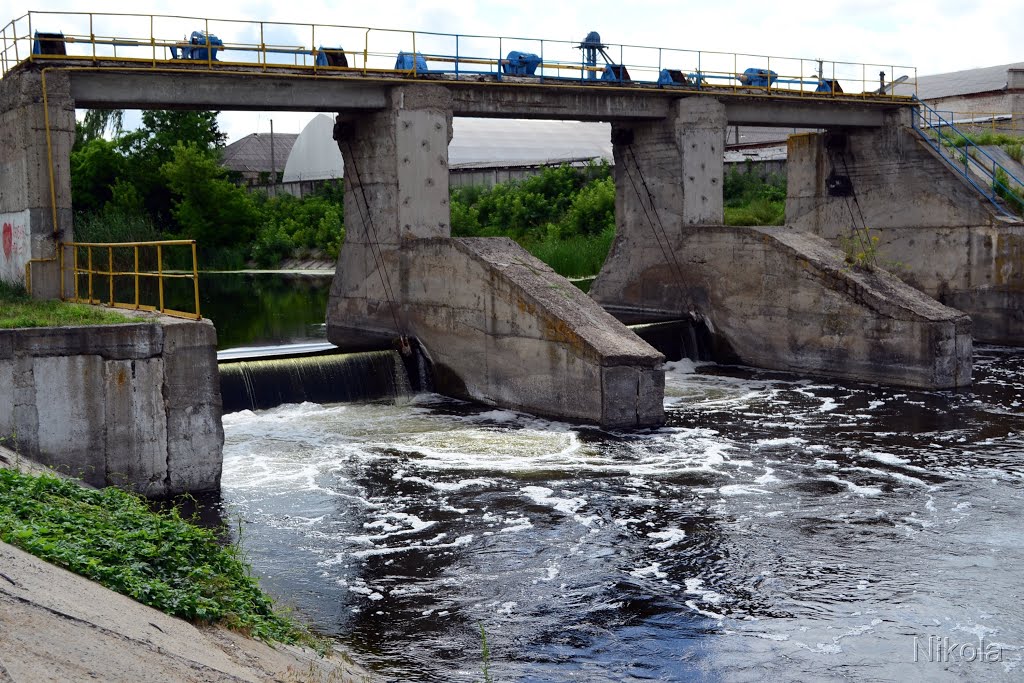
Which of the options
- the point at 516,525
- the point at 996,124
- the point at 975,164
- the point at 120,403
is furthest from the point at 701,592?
the point at 996,124

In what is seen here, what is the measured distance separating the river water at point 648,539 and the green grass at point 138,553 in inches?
38.8

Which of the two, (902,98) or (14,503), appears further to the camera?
(902,98)

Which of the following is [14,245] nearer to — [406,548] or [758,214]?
[406,548]

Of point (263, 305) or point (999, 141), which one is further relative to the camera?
point (263, 305)

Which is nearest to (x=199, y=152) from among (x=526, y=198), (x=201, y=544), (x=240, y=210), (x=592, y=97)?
(x=240, y=210)

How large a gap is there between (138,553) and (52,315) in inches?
233

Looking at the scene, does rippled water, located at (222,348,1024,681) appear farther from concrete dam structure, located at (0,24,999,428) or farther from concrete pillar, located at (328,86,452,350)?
concrete pillar, located at (328,86,452,350)

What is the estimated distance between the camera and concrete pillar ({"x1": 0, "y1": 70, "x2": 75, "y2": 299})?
17.5m

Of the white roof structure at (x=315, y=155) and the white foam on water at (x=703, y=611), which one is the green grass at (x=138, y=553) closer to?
the white foam on water at (x=703, y=611)

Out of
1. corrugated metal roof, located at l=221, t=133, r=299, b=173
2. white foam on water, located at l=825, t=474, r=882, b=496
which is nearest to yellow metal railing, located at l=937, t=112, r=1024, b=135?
white foam on water, located at l=825, t=474, r=882, b=496

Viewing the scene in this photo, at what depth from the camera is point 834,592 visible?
1005 cm

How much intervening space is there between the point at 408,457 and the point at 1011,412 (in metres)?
10.4

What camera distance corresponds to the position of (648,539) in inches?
462

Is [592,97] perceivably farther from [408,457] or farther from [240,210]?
[240,210]
